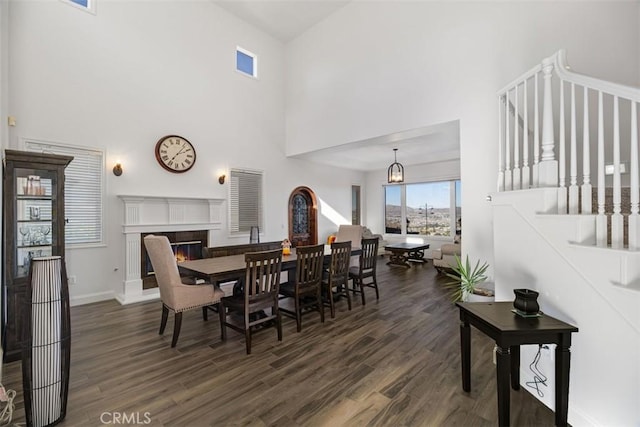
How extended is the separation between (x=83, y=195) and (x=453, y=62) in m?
5.66

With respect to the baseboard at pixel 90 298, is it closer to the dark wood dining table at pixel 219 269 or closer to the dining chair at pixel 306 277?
the dark wood dining table at pixel 219 269

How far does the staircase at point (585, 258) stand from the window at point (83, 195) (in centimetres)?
518

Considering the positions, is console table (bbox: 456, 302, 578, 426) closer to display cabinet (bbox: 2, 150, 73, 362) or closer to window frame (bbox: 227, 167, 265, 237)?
display cabinet (bbox: 2, 150, 73, 362)

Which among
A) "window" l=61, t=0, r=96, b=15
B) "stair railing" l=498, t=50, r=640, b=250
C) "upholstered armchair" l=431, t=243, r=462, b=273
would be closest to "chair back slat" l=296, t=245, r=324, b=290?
"stair railing" l=498, t=50, r=640, b=250

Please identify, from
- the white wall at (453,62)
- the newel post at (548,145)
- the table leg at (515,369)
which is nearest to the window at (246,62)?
the white wall at (453,62)

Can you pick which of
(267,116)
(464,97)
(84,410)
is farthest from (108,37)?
(464,97)

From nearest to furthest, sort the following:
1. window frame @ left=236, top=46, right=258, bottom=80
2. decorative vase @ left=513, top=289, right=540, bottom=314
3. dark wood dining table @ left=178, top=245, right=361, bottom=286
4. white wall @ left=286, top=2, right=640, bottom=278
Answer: decorative vase @ left=513, top=289, right=540, bottom=314, dark wood dining table @ left=178, top=245, right=361, bottom=286, white wall @ left=286, top=2, right=640, bottom=278, window frame @ left=236, top=46, right=258, bottom=80

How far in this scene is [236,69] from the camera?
5.91 meters

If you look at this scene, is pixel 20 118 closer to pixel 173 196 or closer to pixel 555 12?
pixel 173 196

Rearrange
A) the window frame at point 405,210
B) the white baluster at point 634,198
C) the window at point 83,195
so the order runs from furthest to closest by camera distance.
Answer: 1. the window frame at point 405,210
2. the window at point 83,195
3. the white baluster at point 634,198

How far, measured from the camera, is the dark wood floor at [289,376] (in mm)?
1887

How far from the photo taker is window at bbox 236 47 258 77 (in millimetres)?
6020

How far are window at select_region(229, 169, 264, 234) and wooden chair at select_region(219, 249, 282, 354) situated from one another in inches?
122

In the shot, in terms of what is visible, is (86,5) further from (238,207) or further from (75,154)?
(238,207)
